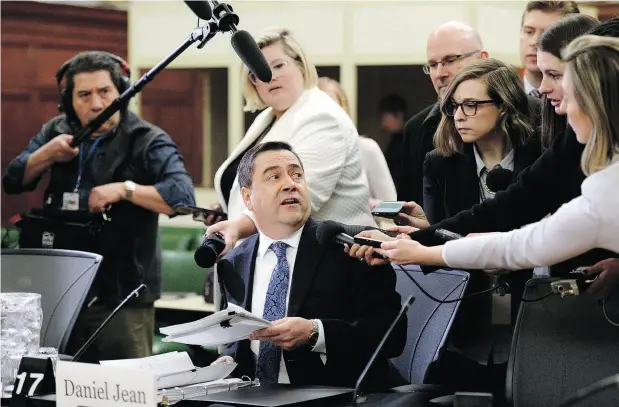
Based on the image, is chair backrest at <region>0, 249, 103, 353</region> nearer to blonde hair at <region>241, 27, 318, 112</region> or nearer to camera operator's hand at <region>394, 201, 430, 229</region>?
blonde hair at <region>241, 27, 318, 112</region>

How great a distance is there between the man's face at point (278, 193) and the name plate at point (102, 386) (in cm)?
85

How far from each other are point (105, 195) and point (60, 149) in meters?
0.26

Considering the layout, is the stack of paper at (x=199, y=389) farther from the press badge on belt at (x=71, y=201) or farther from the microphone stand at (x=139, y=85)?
the press badge on belt at (x=71, y=201)

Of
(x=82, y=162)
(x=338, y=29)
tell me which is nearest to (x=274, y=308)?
(x=82, y=162)

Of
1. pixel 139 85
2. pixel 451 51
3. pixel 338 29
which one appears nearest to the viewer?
pixel 139 85

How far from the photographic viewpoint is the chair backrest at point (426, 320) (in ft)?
8.72

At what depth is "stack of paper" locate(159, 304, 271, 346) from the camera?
230 centimetres

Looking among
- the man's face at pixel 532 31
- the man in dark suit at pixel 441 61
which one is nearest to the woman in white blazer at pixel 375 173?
the man in dark suit at pixel 441 61

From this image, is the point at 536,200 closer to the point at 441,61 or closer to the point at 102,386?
the point at 441,61

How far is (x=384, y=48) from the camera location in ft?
18.7

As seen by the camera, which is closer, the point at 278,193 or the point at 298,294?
the point at 298,294

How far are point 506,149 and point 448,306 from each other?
52cm

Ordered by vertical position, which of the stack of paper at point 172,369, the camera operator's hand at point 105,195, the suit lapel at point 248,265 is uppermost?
the camera operator's hand at point 105,195

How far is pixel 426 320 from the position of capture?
9.02 feet
